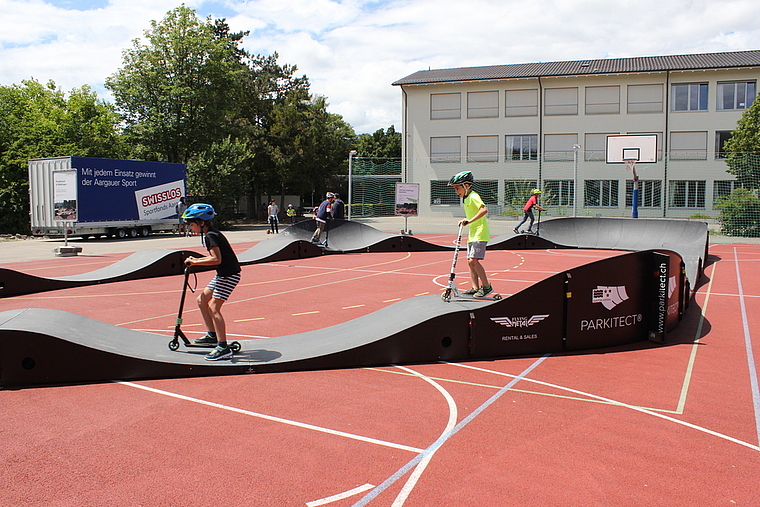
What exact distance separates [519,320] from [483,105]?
4275 centimetres

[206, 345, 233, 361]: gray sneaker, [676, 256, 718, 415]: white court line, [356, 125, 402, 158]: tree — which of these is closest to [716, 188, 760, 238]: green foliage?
[676, 256, 718, 415]: white court line

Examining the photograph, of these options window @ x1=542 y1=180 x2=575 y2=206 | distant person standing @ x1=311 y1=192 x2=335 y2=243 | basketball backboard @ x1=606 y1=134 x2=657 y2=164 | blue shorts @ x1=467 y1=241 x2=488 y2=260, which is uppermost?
basketball backboard @ x1=606 y1=134 x2=657 y2=164

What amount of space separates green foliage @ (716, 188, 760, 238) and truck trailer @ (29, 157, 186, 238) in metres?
28.5

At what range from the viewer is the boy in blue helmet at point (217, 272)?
20.5 ft

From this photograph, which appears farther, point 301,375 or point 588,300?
point 588,300

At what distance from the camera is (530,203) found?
22.1 metres

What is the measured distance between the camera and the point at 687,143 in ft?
145

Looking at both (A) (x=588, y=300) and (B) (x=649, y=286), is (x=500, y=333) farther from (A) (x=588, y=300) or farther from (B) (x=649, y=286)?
(B) (x=649, y=286)

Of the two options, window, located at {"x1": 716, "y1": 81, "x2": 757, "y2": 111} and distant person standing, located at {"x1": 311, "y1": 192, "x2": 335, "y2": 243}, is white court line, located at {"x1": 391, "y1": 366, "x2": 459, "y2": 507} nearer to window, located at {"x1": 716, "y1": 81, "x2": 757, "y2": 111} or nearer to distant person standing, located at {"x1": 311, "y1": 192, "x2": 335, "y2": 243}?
distant person standing, located at {"x1": 311, "y1": 192, "x2": 335, "y2": 243}

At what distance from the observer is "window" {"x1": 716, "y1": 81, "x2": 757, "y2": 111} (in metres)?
43.3

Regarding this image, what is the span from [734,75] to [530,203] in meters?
31.8

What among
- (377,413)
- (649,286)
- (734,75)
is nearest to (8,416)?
(377,413)

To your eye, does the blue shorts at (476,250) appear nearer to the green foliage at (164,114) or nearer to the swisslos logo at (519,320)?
the swisslos logo at (519,320)

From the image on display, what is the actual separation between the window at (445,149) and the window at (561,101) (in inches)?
296
